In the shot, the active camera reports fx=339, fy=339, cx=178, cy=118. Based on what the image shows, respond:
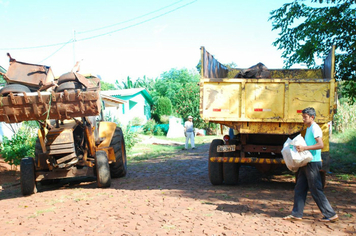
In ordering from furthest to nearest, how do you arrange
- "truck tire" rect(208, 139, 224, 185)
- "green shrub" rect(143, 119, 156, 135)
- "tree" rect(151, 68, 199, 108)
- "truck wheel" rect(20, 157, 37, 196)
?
"tree" rect(151, 68, 199, 108)
"green shrub" rect(143, 119, 156, 135)
"truck tire" rect(208, 139, 224, 185)
"truck wheel" rect(20, 157, 37, 196)

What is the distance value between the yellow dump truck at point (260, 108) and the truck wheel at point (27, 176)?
12.7ft

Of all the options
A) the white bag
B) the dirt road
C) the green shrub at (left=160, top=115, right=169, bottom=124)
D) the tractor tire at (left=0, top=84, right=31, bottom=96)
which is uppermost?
the tractor tire at (left=0, top=84, right=31, bottom=96)

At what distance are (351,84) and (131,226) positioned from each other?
7511 mm

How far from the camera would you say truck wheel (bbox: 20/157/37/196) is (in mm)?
7309

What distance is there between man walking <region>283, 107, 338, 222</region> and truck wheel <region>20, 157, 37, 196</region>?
5.32m

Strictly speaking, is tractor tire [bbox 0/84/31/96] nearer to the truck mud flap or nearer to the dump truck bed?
the dump truck bed

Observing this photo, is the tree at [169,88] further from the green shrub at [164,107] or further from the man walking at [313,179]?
the man walking at [313,179]

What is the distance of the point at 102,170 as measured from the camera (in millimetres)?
7551

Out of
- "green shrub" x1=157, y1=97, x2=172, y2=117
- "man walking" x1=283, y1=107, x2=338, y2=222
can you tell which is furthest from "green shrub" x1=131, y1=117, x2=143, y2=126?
"man walking" x1=283, y1=107, x2=338, y2=222

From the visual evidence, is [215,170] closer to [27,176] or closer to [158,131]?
[27,176]

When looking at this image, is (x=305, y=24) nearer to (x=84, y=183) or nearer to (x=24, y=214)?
(x=84, y=183)

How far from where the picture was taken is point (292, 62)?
10.7 meters

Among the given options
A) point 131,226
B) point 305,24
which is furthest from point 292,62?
point 131,226

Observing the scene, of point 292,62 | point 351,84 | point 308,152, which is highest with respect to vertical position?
point 292,62
